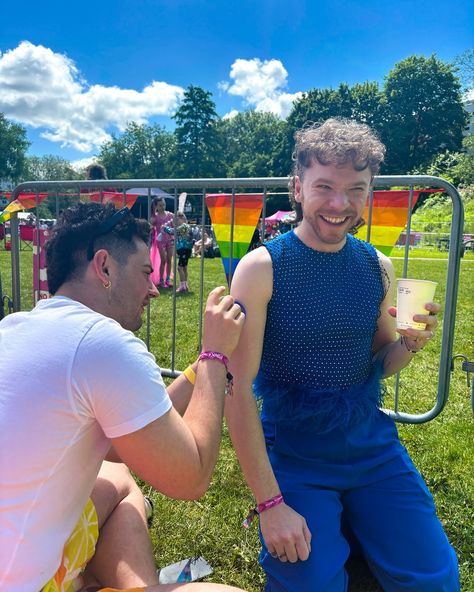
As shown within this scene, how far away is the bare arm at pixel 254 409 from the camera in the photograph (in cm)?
158

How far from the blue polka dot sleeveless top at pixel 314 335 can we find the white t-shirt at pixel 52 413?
2.60ft

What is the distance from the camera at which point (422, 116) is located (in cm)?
4956

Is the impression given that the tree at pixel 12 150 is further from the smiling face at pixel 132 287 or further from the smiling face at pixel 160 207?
the smiling face at pixel 132 287

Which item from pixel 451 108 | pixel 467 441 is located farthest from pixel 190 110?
pixel 467 441

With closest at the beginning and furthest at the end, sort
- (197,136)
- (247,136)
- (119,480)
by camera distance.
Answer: (119,480)
(197,136)
(247,136)

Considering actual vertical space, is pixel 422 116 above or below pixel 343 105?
below

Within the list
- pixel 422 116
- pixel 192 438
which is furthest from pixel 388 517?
pixel 422 116

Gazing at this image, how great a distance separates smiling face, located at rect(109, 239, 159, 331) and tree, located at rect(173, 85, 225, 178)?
2441 inches

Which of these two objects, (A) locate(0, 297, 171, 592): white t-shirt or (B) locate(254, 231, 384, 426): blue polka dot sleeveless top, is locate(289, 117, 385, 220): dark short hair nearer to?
(B) locate(254, 231, 384, 426): blue polka dot sleeveless top

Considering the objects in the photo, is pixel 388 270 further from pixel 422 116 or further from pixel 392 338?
pixel 422 116

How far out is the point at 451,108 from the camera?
4919cm

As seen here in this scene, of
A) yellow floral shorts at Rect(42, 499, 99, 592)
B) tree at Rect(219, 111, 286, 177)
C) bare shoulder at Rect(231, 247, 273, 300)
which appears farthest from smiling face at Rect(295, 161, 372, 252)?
tree at Rect(219, 111, 286, 177)

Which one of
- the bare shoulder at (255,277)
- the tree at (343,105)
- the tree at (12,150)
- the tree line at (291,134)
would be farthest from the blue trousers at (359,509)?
the tree at (12,150)

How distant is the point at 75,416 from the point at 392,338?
158 centimetres
